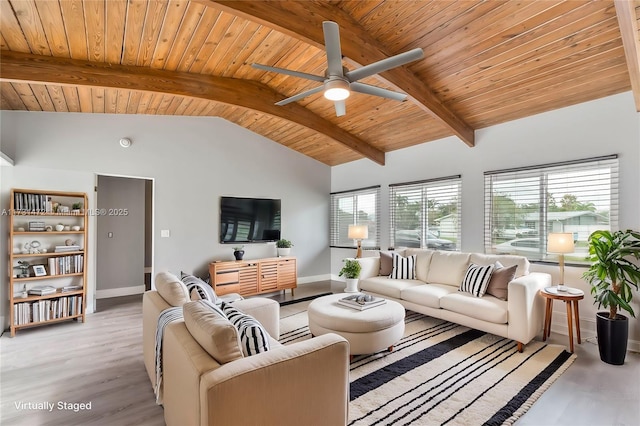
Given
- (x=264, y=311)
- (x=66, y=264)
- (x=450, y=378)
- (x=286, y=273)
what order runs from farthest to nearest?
1. (x=286, y=273)
2. (x=66, y=264)
3. (x=264, y=311)
4. (x=450, y=378)

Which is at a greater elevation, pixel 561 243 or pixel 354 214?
pixel 354 214

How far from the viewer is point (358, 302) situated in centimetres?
317

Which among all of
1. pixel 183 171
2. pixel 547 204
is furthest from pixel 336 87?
pixel 183 171

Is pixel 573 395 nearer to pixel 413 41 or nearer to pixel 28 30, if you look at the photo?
pixel 413 41

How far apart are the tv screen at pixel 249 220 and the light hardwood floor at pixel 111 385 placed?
2324mm

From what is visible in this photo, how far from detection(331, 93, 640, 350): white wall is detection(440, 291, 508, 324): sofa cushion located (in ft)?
3.54

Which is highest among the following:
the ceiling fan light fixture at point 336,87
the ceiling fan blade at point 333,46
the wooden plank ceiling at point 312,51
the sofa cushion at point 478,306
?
the wooden plank ceiling at point 312,51

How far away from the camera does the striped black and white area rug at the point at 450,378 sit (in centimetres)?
211

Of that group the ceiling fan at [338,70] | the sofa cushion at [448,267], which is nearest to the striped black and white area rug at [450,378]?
the sofa cushion at [448,267]

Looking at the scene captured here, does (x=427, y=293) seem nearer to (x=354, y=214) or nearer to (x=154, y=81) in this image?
(x=354, y=214)

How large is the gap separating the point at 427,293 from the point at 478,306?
62cm

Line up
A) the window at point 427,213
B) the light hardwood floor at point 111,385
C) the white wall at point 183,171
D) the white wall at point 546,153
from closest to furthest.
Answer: the light hardwood floor at point 111,385, the white wall at point 546,153, the white wall at point 183,171, the window at point 427,213

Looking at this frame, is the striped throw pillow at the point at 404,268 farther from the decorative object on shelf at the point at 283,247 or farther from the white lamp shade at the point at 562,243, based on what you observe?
the decorative object on shelf at the point at 283,247

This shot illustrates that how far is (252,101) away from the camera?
4.18m
